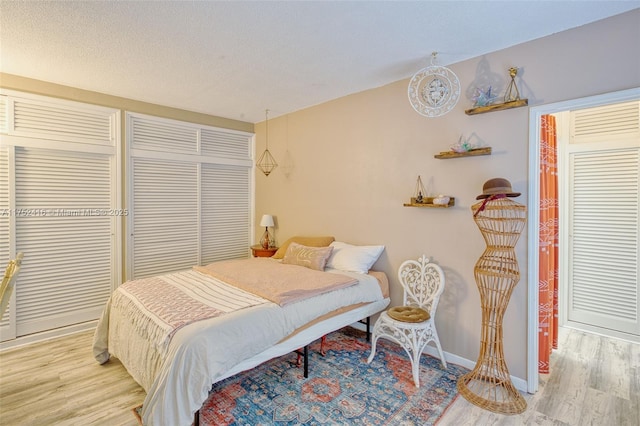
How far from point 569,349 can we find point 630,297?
0.86 m

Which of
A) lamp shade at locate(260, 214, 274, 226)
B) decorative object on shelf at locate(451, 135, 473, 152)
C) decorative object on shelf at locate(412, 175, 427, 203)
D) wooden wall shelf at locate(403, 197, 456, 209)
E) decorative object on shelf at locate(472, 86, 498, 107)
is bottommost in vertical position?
lamp shade at locate(260, 214, 274, 226)

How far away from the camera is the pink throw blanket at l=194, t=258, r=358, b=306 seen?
2480mm

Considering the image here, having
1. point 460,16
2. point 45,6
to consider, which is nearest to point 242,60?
point 45,6

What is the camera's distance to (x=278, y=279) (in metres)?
2.82

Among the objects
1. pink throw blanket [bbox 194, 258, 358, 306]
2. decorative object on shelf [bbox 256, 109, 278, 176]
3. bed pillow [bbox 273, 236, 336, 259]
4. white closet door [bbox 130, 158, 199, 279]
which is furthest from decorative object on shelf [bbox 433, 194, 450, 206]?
white closet door [bbox 130, 158, 199, 279]

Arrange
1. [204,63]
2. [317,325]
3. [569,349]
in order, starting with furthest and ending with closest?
[569,349]
[204,63]
[317,325]

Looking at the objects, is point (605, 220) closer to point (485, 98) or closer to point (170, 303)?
point (485, 98)

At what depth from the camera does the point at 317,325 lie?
2572mm

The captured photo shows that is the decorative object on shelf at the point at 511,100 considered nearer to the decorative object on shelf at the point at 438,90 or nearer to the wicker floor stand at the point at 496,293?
the decorative object on shelf at the point at 438,90

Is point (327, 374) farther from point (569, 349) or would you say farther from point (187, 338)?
point (569, 349)

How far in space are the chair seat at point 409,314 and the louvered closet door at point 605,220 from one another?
6.95ft

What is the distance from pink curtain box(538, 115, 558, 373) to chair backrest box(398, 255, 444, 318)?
780mm

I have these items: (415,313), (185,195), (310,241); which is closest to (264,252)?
(310,241)

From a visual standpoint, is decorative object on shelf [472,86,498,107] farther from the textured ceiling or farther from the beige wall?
the textured ceiling
